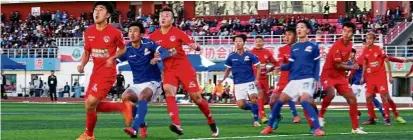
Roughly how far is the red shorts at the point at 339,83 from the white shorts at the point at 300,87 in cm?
151

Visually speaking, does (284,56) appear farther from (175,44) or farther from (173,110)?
(173,110)

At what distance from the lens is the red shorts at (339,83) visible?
65.1ft

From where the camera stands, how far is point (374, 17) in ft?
217

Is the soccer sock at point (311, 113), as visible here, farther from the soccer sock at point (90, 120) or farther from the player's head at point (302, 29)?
the soccer sock at point (90, 120)

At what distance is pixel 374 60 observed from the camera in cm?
2414

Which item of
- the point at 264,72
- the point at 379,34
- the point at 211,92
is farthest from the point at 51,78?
the point at 264,72

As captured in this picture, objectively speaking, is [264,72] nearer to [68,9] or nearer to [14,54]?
[14,54]

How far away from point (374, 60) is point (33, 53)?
52.0m

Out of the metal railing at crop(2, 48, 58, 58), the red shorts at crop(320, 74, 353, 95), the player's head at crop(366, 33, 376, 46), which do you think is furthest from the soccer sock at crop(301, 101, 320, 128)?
the metal railing at crop(2, 48, 58, 58)

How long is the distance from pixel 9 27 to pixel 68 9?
489 centimetres

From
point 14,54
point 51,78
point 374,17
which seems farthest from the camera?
point 14,54

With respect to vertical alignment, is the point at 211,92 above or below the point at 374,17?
below

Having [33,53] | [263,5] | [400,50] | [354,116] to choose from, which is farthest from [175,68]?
[33,53]

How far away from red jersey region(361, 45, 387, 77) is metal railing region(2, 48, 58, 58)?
49319 mm
